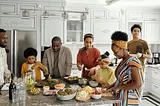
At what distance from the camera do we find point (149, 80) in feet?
17.7

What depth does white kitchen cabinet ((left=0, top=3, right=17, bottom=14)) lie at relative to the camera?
4.54 m

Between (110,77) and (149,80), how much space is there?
3171mm

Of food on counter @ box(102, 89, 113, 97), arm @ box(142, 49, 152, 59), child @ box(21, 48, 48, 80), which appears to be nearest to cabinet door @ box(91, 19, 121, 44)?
arm @ box(142, 49, 152, 59)

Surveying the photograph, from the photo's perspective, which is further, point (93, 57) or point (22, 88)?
point (93, 57)

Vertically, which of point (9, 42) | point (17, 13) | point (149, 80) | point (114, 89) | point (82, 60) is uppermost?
point (17, 13)

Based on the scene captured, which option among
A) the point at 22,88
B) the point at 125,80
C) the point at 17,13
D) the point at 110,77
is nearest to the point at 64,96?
the point at 22,88

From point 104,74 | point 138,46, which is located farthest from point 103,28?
point 104,74

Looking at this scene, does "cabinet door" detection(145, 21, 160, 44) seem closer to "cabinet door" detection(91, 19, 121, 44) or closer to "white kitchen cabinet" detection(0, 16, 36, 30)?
"cabinet door" detection(91, 19, 121, 44)

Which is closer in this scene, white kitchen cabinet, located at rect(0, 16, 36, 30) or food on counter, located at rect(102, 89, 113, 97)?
food on counter, located at rect(102, 89, 113, 97)

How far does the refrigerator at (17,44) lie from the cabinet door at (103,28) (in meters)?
1.55

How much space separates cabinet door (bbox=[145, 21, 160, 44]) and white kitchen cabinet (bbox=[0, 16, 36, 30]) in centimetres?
301

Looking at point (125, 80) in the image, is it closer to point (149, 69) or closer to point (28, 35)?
point (28, 35)

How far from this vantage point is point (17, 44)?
Answer: 4.46m

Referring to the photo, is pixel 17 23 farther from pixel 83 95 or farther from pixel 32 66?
pixel 83 95
